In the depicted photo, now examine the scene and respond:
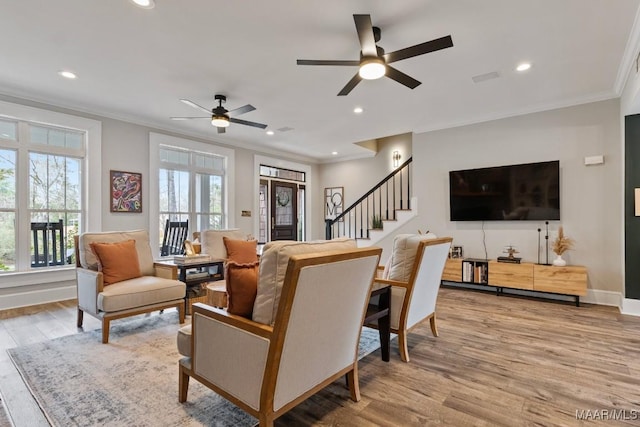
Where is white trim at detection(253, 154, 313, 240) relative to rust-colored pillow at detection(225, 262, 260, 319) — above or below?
above

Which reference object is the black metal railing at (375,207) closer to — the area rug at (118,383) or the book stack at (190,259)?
the book stack at (190,259)

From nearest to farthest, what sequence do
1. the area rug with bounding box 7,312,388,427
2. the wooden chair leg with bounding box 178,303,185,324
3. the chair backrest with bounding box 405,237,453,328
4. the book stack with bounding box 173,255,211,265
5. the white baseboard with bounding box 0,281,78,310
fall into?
the area rug with bounding box 7,312,388,427, the chair backrest with bounding box 405,237,453,328, the wooden chair leg with bounding box 178,303,185,324, the book stack with bounding box 173,255,211,265, the white baseboard with bounding box 0,281,78,310

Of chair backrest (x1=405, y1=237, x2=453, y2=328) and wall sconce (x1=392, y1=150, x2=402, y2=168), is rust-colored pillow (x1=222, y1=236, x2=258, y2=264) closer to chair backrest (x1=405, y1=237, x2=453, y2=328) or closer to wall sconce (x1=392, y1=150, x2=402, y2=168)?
chair backrest (x1=405, y1=237, x2=453, y2=328)

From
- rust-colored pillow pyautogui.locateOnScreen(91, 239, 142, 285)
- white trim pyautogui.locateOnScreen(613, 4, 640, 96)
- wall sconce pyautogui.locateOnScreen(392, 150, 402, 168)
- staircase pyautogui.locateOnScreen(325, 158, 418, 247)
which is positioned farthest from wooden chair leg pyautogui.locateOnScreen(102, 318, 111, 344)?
wall sconce pyautogui.locateOnScreen(392, 150, 402, 168)

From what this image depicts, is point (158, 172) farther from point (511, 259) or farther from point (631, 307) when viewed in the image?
point (631, 307)

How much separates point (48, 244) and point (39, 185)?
805 mm

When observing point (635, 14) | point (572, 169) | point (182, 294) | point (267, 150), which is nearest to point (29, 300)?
point (182, 294)

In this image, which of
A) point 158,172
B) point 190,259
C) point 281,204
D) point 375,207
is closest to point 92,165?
point 158,172

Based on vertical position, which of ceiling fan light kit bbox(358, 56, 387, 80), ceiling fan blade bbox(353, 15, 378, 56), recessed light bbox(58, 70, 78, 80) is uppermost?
recessed light bbox(58, 70, 78, 80)

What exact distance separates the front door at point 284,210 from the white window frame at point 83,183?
348 centimetres

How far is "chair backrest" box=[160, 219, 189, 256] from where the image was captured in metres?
5.48

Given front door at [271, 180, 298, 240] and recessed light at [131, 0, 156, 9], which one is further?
front door at [271, 180, 298, 240]

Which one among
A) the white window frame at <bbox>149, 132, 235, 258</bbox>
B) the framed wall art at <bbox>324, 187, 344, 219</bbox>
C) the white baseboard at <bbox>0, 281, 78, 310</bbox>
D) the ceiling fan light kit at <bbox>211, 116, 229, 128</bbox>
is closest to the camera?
the white baseboard at <bbox>0, 281, 78, 310</bbox>

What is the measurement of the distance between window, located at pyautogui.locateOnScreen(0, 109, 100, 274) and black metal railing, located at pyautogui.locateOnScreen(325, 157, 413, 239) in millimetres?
4462
